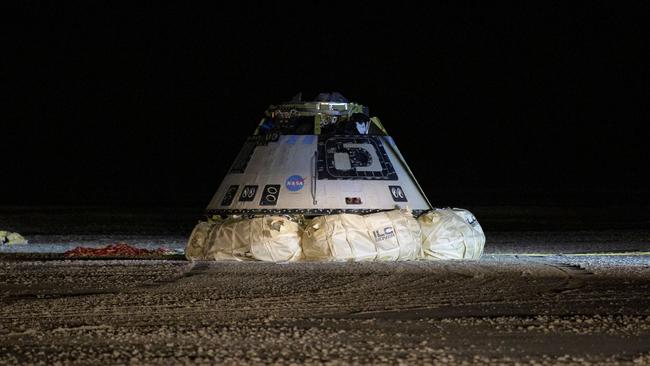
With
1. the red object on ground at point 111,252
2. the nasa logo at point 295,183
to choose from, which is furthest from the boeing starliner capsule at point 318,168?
the red object on ground at point 111,252

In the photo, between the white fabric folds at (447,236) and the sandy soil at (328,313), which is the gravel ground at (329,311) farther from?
the white fabric folds at (447,236)

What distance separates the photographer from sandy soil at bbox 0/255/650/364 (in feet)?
32.6

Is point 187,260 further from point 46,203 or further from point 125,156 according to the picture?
point 125,156

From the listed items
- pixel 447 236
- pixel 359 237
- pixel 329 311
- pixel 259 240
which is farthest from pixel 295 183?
pixel 329 311

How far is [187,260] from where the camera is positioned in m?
18.2

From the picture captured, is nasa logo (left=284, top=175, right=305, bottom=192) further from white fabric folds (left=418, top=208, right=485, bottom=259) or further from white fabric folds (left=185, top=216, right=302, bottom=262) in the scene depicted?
white fabric folds (left=418, top=208, right=485, bottom=259)

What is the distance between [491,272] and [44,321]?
6.52m

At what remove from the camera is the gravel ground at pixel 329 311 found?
993 cm

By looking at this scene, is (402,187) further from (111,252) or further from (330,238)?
(111,252)

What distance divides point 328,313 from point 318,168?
20.2 ft

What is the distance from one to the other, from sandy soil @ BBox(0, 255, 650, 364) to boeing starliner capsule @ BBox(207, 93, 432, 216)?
4.67 feet

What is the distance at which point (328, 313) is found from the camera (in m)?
12.1

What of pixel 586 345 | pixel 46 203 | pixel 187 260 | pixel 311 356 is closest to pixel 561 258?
pixel 187 260

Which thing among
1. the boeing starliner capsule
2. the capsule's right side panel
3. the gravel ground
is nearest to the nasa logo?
the boeing starliner capsule
